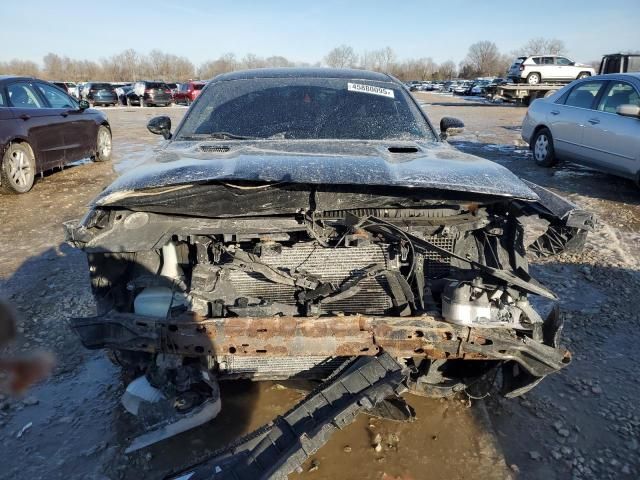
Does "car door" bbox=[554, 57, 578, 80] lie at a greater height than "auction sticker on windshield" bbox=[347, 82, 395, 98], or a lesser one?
greater

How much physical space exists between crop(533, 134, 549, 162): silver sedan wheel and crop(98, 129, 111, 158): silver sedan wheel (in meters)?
8.16

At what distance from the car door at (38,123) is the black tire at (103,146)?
1.47 metres

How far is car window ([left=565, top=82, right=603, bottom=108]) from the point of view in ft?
24.0

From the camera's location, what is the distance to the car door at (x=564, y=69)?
23156 mm

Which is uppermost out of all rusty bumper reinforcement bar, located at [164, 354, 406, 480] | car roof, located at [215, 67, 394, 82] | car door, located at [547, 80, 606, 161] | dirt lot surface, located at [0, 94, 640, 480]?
car roof, located at [215, 67, 394, 82]

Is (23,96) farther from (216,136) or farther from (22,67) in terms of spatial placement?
(22,67)

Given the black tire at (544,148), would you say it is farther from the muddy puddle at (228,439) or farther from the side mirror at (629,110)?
the muddy puddle at (228,439)

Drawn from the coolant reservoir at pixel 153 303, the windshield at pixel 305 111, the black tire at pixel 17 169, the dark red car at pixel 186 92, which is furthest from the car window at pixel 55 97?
the dark red car at pixel 186 92

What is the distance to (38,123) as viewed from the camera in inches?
278

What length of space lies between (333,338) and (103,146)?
8758 mm

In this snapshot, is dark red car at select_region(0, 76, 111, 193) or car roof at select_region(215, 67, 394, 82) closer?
car roof at select_region(215, 67, 394, 82)

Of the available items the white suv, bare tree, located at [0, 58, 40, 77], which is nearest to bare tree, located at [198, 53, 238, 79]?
bare tree, located at [0, 58, 40, 77]

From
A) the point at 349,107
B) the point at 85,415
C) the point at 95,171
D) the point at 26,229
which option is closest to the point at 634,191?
the point at 349,107

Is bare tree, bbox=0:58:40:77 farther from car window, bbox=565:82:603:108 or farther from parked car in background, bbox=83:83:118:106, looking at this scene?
car window, bbox=565:82:603:108
